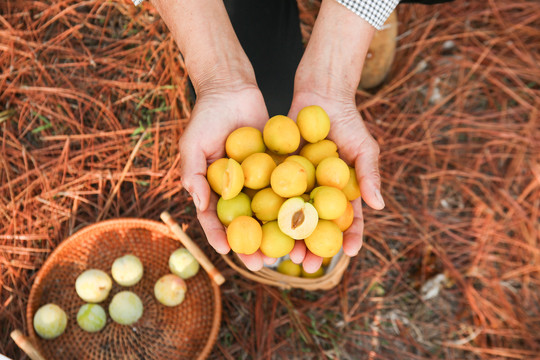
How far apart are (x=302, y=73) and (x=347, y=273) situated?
1340mm

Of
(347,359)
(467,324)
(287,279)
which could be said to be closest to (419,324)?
(467,324)

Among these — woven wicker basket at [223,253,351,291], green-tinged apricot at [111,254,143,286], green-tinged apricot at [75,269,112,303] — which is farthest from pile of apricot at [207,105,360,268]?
green-tinged apricot at [75,269,112,303]

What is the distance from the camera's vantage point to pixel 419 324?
9.39 feet

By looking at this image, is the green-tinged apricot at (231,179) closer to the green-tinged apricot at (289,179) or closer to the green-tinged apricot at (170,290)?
the green-tinged apricot at (289,179)

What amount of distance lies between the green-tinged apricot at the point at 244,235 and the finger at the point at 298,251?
0.22m

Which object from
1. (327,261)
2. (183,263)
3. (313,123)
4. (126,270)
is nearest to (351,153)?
(313,123)

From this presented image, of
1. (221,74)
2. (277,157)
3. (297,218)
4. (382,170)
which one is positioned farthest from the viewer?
(382,170)

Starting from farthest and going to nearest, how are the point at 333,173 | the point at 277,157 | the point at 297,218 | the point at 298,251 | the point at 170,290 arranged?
the point at 170,290 → the point at 277,157 → the point at 298,251 → the point at 333,173 → the point at 297,218

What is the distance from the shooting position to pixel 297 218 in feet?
5.55

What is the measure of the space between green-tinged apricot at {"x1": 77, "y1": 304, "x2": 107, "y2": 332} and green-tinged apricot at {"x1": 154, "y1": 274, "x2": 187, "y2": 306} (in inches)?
12.4

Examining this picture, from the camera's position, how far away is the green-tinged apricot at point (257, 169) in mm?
1805

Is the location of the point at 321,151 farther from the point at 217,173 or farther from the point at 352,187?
the point at 217,173

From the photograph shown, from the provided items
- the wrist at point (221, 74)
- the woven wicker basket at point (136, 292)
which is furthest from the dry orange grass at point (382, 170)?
the wrist at point (221, 74)

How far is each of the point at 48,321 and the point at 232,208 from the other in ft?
4.25
